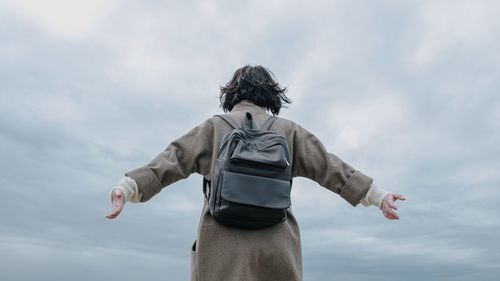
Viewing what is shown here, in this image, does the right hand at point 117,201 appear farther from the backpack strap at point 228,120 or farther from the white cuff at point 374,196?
the white cuff at point 374,196

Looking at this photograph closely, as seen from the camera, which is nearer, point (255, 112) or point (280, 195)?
point (280, 195)

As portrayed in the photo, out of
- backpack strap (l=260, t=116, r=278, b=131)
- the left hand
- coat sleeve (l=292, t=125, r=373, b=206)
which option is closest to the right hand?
backpack strap (l=260, t=116, r=278, b=131)

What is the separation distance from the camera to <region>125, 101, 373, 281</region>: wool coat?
387cm

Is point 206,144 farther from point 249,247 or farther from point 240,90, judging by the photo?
point 249,247

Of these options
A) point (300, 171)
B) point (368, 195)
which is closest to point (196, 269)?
point (300, 171)

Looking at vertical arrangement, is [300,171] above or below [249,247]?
above

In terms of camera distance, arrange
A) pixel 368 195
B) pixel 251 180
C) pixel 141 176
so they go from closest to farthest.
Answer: pixel 251 180 → pixel 141 176 → pixel 368 195

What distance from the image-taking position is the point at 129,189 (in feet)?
13.1

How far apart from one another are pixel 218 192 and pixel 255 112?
996 millimetres

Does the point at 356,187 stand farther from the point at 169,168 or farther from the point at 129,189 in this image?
the point at 129,189

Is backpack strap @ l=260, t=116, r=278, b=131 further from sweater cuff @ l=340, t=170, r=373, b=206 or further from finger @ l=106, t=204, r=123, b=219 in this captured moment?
finger @ l=106, t=204, r=123, b=219

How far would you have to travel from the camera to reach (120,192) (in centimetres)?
391

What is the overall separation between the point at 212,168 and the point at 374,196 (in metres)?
1.37

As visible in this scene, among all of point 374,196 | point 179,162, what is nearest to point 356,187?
point 374,196
